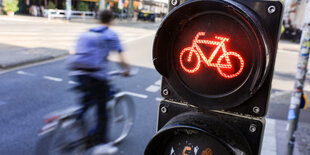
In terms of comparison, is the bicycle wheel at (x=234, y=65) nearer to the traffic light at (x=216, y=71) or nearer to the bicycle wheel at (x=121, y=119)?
the traffic light at (x=216, y=71)

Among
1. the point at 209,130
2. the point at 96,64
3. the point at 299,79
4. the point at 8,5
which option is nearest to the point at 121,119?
the point at 96,64

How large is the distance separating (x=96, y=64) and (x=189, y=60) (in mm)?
2783

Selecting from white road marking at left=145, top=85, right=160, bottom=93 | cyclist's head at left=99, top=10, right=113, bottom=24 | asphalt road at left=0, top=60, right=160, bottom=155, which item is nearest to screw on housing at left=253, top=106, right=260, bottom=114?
cyclist's head at left=99, top=10, right=113, bottom=24

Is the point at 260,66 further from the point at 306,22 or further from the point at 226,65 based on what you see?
the point at 306,22

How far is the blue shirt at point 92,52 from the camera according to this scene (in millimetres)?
3775

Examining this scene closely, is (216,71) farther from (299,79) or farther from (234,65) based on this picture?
(299,79)

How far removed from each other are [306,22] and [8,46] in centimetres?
1166

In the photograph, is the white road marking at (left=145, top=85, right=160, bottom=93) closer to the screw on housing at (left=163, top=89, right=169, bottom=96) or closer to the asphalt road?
the asphalt road

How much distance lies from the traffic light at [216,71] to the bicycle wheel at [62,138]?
272cm

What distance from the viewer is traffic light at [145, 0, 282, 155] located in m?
1.03

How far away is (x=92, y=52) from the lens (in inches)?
149

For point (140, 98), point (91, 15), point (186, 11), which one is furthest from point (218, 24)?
point (91, 15)

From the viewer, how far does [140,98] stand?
22.7ft

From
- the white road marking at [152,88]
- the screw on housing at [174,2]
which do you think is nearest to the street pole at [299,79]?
the screw on housing at [174,2]
